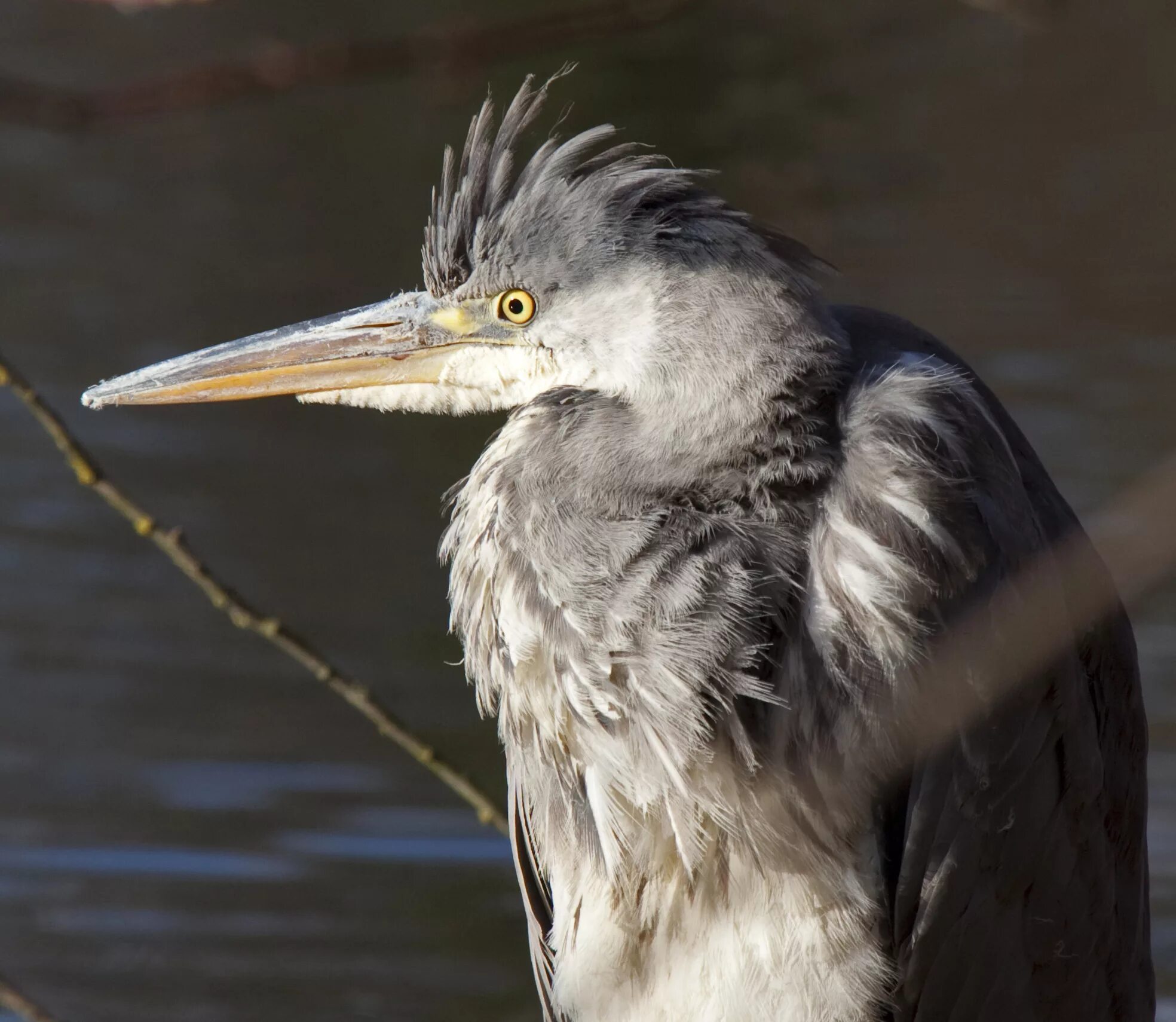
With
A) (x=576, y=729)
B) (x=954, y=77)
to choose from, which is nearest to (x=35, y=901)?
(x=576, y=729)

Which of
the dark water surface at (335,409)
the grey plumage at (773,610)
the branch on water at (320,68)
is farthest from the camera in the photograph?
the dark water surface at (335,409)

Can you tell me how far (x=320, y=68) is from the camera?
2.24 m

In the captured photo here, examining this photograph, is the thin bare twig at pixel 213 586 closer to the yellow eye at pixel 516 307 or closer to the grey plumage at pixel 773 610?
the grey plumage at pixel 773 610

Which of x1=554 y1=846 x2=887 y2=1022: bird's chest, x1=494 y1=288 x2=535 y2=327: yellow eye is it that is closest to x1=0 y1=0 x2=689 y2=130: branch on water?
x1=494 y1=288 x2=535 y2=327: yellow eye

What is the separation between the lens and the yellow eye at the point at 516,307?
3234 millimetres

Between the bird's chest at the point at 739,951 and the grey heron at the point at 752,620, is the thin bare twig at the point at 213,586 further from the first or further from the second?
the bird's chest at the point at 739,951

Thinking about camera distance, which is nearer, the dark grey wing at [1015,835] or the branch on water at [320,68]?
the branch on water at [320,68]

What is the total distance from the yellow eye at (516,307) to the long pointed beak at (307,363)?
16cm

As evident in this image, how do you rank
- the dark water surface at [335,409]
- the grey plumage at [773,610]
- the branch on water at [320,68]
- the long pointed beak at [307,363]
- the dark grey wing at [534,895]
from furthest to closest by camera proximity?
the dark water surface at [335,409]
the dark grey wing at [534,895]
the long pointed beak at [307,363]
the grey plumage at [773,610]
the branch on water at [320,68]

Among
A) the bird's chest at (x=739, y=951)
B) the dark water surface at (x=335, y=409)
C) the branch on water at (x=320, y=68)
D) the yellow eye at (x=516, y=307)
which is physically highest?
the branch on water at (x=320, y=68)

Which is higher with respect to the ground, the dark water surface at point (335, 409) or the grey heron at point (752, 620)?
the grey heron at point (752, 620)

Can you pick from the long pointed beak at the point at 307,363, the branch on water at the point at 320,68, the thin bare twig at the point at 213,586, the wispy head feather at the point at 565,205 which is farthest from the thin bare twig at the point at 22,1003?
the branch on water at the point at 320,68

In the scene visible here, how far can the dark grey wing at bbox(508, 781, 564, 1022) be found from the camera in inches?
139

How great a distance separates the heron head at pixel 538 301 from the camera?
301 cm
